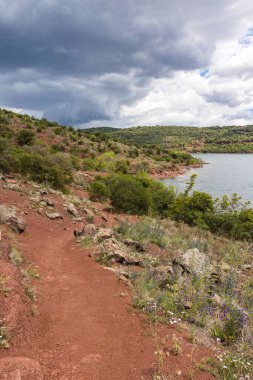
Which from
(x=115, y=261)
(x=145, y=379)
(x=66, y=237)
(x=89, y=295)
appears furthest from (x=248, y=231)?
(x=145, y=379)

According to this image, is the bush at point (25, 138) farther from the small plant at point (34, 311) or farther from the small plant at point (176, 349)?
the small plant at point (176, 349)

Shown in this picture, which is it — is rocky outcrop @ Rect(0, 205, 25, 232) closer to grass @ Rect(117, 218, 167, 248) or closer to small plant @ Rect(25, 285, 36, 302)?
grass @ Rect(117, 218, 167, 248)

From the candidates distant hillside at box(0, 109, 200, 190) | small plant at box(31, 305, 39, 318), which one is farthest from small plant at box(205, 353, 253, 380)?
distant hillside at box(0, 109, 200, 190)

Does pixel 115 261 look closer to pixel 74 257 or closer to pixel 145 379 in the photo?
pixel 74 257

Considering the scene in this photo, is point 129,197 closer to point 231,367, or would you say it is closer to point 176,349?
point 176,349

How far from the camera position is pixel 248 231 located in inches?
1052

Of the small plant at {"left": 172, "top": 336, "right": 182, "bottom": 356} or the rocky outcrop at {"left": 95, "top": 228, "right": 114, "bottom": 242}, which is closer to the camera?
the small plant at {"left": 172, "top": 336, "right": 182, "bottom": 356}

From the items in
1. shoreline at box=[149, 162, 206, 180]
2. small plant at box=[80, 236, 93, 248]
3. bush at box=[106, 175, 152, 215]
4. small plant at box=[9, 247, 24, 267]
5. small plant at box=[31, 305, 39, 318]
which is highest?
small plant at box=[9, 247, 24, 267]

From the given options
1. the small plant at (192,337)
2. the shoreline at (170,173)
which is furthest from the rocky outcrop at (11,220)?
the shoreline at (170,173)

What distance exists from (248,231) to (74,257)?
21.0 metres

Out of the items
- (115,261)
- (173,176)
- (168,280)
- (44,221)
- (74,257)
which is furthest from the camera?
(173,176)

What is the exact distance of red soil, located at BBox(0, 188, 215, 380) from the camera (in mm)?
4609

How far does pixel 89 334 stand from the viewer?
549cm

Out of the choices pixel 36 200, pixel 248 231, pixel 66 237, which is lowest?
pixel 248 231
